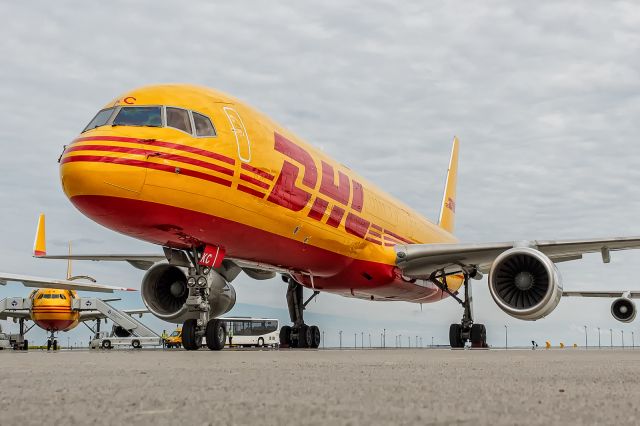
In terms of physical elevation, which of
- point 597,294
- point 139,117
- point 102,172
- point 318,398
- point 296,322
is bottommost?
point 318,398

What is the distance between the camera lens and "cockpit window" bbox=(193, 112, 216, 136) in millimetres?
10227

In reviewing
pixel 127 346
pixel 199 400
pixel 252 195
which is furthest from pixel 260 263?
pixel 127 346

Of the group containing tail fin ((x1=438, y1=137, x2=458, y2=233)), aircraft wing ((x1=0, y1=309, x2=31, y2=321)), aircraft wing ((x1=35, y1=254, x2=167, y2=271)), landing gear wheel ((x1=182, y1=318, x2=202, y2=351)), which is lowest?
landing gear wheel ((x1=182, y1=318, x2=202, y2=351))

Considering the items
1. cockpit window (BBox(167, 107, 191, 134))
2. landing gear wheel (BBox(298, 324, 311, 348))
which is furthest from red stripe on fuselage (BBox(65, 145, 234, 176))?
landing gear wheel (BBox(298, 324, 311, 348))

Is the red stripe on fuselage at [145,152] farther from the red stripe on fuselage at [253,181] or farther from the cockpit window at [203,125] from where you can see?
the red stripe on fuselage at [253,181]

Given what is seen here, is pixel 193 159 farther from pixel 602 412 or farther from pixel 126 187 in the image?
pixel 602 412

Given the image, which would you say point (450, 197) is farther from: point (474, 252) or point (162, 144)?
point (162, 144)

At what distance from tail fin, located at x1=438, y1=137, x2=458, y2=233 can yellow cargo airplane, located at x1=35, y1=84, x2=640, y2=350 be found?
9.16 metres

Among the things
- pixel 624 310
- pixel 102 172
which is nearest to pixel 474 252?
pixel 102 172

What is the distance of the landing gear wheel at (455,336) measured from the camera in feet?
57.6

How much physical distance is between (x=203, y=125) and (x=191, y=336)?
123 inches

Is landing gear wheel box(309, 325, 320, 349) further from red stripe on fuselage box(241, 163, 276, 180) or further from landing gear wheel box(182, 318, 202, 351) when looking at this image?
landing gear wheel box(182, 318, 202, 351)

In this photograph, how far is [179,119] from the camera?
10133 mm

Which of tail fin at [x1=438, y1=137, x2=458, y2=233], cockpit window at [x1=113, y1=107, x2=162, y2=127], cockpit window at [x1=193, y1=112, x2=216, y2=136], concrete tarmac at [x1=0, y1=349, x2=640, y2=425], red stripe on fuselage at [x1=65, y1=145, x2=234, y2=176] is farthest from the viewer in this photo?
tail fin at [x1=438, y1=137, x2=458, y2=233]
